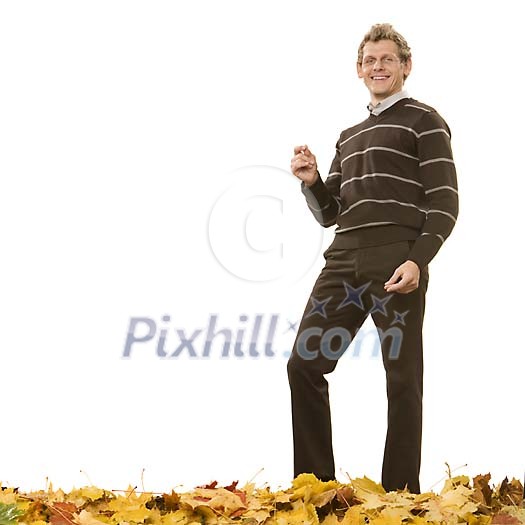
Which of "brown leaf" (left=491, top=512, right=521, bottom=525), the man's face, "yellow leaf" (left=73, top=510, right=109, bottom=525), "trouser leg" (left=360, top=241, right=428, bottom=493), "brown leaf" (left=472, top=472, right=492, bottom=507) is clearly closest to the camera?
"brown leaf" (left=491, top=512, right=521, bottom=525)

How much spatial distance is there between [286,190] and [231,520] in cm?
123

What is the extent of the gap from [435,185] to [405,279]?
30 cm

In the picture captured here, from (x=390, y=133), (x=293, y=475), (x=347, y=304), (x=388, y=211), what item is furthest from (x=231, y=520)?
(x=390, y=133)

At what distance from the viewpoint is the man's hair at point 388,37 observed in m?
2.73

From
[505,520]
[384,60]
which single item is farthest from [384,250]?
[505,520]

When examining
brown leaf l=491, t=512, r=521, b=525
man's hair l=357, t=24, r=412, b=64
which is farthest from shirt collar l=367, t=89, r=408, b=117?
brown leaf l=491, t=512, r=521, b=525

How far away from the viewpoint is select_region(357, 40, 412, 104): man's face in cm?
272

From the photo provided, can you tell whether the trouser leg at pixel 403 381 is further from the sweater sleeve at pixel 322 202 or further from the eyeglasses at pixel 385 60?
the eyeglasses at pixel 385 60

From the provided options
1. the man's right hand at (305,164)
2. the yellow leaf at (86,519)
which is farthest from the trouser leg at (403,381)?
the yellow leaf at (86,519)

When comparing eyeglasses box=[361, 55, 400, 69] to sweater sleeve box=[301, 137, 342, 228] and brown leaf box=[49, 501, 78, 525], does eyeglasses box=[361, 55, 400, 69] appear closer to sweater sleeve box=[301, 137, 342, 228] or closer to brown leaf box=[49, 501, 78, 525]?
sweater sleeve box=[301, 137, 342, 228]

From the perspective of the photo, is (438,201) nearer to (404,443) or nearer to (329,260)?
(329,260)

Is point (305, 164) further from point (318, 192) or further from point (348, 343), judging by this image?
point (348, 343)

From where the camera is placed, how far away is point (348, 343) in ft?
8.82

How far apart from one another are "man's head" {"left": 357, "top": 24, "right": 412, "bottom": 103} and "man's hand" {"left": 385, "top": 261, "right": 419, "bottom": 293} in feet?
1.88
